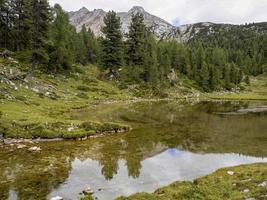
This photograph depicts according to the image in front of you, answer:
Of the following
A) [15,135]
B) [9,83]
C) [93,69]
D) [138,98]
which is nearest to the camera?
[15,135]

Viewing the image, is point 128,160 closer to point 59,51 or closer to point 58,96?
point 58,96

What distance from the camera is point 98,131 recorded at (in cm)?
4291

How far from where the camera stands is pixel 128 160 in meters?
A: 31.9

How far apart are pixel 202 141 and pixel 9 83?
3647 cm

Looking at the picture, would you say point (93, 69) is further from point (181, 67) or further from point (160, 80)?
point (181, 67)

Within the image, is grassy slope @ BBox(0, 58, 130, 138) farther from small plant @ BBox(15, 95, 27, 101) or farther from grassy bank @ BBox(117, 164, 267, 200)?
grassy bank @ BBox(117, 164, 267, 200)

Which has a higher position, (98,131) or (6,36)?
(6,36)

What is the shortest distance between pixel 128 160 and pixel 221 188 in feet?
37.5

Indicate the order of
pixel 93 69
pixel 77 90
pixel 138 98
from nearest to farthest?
pixel 77 90 → pixel 138 98 → pixel 93 69

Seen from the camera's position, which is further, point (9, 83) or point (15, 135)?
point (9, 83)

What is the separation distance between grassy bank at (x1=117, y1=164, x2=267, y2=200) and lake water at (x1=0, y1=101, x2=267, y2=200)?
7.05ft

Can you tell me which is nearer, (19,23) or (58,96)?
(58,96)

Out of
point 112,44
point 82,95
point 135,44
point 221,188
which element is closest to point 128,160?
point 221,188

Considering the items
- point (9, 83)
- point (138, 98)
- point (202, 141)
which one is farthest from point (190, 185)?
point (138, 98)
